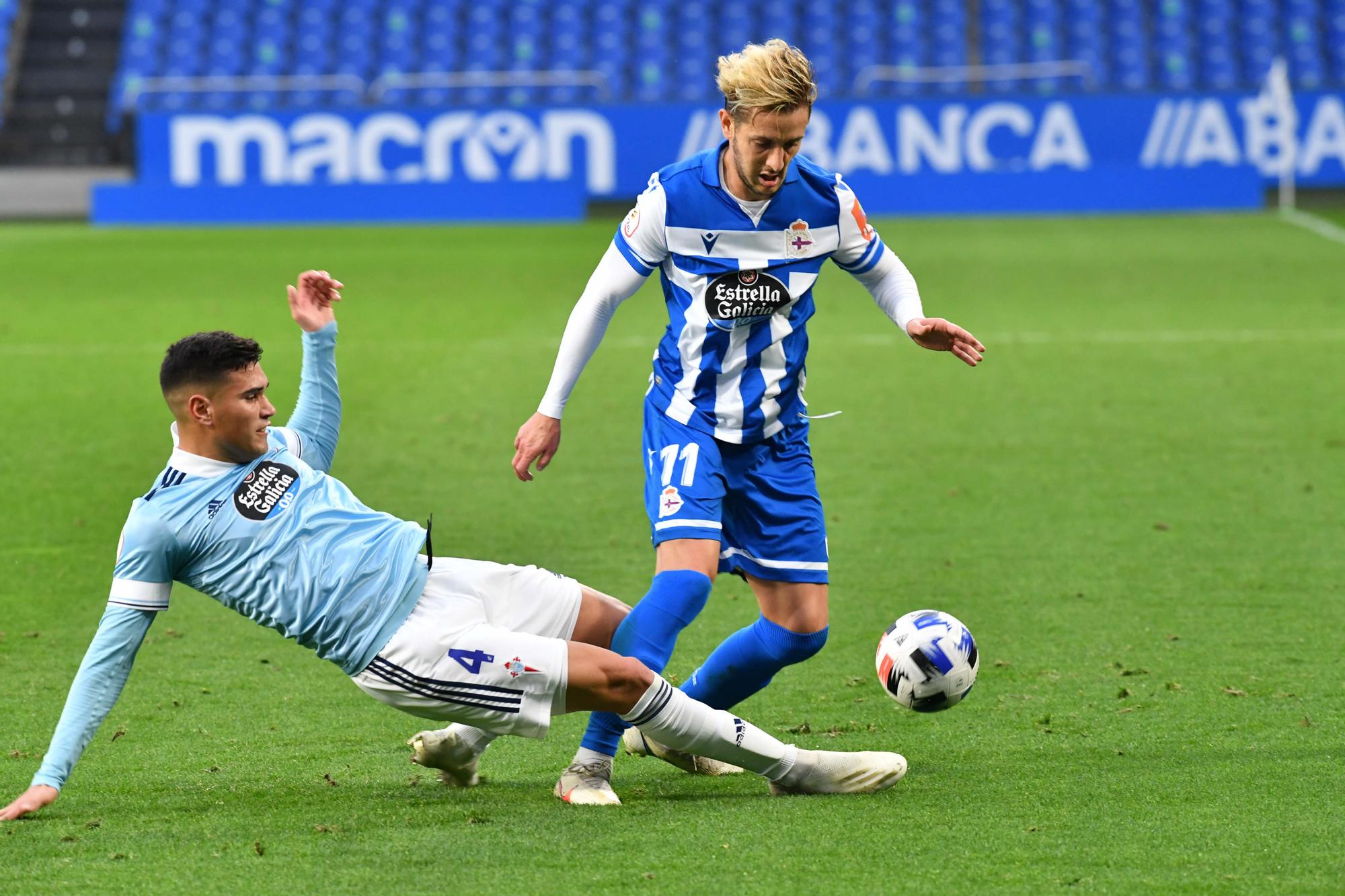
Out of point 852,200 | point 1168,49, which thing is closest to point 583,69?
point 1168,49

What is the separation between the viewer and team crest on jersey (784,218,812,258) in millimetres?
4113

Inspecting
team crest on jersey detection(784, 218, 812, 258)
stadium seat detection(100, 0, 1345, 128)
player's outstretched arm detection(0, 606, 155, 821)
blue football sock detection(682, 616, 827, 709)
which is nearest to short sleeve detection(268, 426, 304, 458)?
player's outstretched arm detection(0, 606, 155, 821)

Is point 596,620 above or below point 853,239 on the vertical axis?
below

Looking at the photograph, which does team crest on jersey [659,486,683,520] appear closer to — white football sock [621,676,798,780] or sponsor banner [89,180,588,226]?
white football sock [621,676,798,780]

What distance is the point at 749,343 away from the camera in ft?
13.5

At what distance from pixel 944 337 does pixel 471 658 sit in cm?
138

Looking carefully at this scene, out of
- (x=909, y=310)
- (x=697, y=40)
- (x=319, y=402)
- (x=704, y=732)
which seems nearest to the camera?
(x=704, y=732)

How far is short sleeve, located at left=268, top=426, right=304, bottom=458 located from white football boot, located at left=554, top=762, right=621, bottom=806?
39.6 inches

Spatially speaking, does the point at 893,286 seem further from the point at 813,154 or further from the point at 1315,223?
the point at 1315,223

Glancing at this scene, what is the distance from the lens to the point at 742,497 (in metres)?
4.15

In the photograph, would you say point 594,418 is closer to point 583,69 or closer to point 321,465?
point 321,465

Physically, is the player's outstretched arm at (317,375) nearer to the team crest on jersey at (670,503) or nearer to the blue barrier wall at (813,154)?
the team crest on jersey at (670,503)

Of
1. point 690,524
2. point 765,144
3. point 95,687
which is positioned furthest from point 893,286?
point 95,687

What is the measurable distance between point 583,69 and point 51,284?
485 inches
